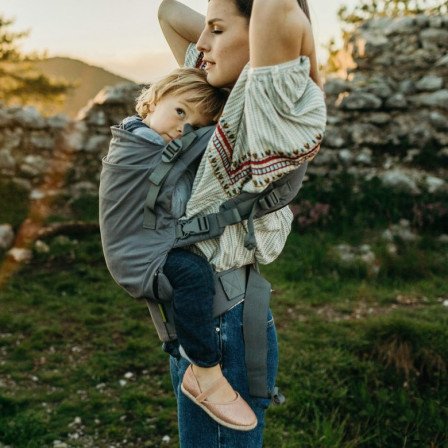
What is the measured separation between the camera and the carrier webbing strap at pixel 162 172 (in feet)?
4.33

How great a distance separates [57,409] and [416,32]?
7077mm

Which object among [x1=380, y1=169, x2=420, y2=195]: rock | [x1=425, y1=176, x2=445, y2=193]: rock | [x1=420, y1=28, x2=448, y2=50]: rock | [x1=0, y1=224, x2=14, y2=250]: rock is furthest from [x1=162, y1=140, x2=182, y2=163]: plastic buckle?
[x1=420, y1=28, x2=448, y2=50]: rock

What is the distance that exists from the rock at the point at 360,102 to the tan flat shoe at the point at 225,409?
22.6 feet

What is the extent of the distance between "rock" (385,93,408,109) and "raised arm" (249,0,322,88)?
6905 millimetres

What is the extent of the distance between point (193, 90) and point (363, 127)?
6564 millimetres

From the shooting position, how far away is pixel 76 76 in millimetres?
15359

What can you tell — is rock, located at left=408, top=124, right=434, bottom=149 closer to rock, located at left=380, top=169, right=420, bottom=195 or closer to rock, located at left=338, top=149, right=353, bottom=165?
rock, located at left=380, top=169, right=420, bottom=195

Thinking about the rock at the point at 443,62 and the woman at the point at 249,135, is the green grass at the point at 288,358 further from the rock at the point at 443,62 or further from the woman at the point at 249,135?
the rock at the point at 443,62

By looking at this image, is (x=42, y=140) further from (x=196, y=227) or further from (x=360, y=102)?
(x=196, y=227)

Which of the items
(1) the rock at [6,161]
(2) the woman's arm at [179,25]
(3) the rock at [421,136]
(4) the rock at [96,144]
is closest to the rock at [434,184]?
(3) the rock at [421,136]

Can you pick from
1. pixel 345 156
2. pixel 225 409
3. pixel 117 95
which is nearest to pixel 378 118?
pixel 345 156

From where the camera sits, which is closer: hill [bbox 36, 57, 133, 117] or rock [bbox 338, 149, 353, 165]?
rock [bbox 338, 149, 353, 165]

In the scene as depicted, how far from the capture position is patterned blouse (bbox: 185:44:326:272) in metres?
1.19

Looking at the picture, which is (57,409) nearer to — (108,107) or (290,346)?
(290,346)
